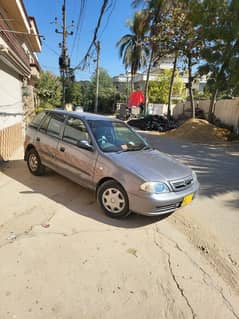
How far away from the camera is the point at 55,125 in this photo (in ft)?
15.8

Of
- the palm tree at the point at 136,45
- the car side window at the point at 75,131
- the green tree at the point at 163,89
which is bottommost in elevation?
the car side window at the point at 75,131

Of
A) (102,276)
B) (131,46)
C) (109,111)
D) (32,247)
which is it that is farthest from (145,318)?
(109,111)

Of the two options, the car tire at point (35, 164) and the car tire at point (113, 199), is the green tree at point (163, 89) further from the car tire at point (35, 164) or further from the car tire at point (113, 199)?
the car tire at point (113, 199)

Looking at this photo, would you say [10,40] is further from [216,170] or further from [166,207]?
[216,170]

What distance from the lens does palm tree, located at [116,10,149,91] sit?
2110cm

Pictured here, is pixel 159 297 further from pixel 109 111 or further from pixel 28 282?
pixel 109 111

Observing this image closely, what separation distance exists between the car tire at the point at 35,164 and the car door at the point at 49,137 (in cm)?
18

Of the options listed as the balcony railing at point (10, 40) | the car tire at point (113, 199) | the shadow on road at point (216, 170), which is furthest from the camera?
the balcony railing at point (10, 40)

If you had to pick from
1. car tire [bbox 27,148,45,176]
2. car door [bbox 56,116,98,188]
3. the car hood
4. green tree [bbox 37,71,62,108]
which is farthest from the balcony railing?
green tree [bbox 37,71,62,108]

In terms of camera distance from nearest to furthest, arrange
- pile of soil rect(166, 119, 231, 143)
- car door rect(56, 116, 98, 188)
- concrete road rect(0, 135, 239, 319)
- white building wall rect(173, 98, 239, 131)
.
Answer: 1. concrete road rect(0, 135, 239, 319)
2. car door rect(56, 116, 98, 188)
3. pile of soil rect(166, 119, 231, 143)
4. white building wall rect(173, 98, 239, 131)

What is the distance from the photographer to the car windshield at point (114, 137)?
4.04m

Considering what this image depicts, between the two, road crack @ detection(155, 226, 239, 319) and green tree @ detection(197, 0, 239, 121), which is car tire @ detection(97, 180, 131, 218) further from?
green tree @ detection(197, 0, 239, 121)

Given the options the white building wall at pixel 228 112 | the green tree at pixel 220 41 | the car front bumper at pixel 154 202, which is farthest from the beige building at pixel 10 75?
the white building wall at pixel 228 112

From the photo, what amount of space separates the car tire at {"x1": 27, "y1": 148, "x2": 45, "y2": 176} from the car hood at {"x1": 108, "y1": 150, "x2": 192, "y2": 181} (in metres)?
2.20
